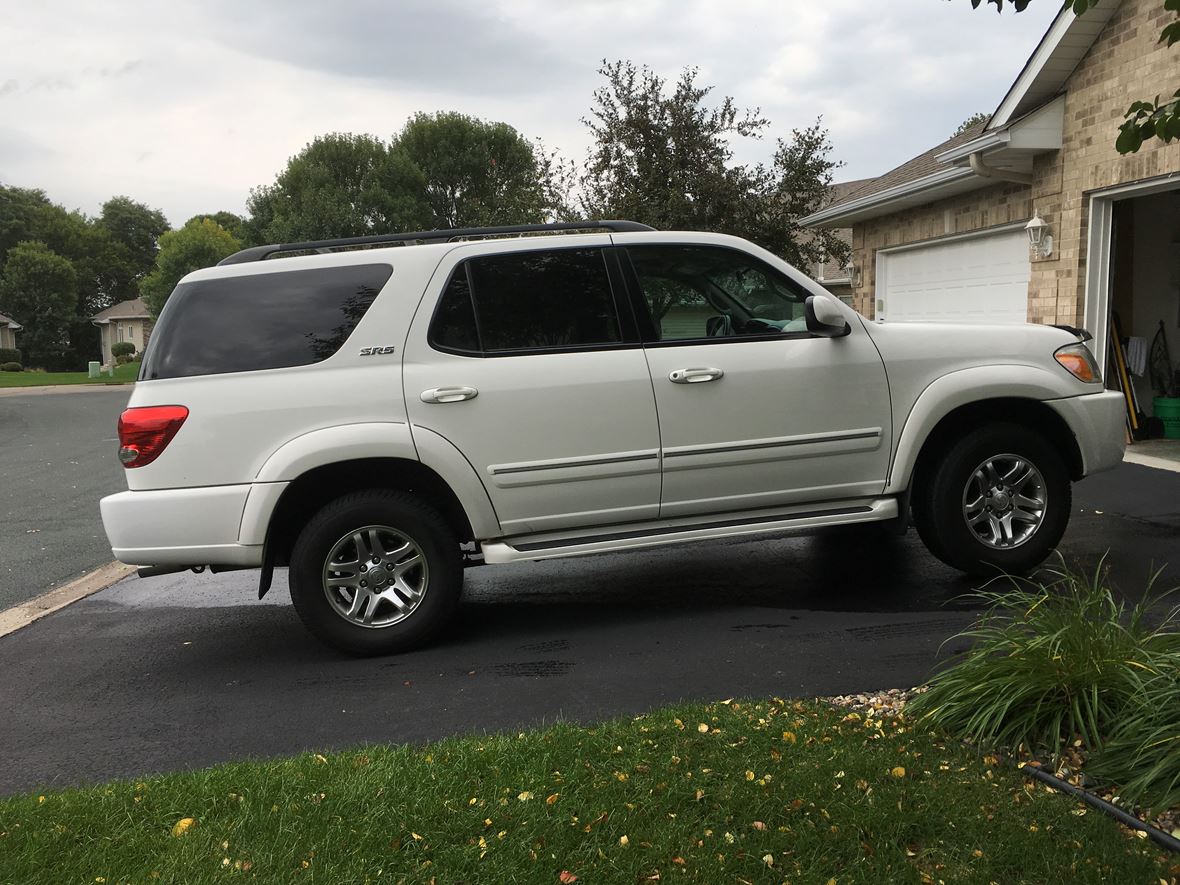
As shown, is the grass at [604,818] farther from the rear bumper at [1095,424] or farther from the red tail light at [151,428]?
the rear bumper at [1095,424]

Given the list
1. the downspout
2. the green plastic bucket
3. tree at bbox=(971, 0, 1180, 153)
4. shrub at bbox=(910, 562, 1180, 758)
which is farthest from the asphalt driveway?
the downspout

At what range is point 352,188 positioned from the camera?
5078 centimetres

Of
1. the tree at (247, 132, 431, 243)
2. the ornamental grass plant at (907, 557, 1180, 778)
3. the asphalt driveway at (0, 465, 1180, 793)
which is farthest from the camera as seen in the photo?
the tree at (247, 132, 431, 243)

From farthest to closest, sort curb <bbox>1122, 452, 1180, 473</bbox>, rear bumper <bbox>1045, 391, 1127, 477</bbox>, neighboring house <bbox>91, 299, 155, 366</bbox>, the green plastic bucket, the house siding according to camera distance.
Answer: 1. neighboring house <bbox>91, 299, 155, 366</bbox>
2. the green plastic bucket
3. curb <bbox>1122, 452, 1180, 473</bbox>
4. the house siding
5. rear bumper <bbox>1045, 391, 1127, 477</bbox>

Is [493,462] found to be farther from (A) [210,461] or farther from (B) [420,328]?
(A) [210,461]

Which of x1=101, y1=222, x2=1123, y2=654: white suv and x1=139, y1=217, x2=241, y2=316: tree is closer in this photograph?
x1=101, y1=222, x2=1123, y2=654: white suv

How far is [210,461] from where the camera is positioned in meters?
4.71

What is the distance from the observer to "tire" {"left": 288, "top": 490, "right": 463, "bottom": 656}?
4.84 m

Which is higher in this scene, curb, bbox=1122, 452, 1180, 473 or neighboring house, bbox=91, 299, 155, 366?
neighboring house, bbox=91, 299, 155, 366

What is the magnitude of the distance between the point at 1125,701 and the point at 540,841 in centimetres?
202

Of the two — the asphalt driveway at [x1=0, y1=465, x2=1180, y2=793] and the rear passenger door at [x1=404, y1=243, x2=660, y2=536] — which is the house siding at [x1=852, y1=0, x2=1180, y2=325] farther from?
the rear passenger door at [x1=404, y1=243, x2=660, y2=536]

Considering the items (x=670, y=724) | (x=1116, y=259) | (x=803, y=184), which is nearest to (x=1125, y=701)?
(x=670, y=724)

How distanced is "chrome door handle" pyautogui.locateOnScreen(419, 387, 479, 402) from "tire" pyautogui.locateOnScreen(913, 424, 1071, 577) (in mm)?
2618

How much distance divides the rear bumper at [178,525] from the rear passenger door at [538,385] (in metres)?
0.98
